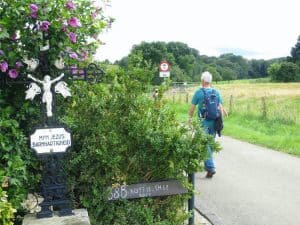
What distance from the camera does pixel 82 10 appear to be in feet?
16.9

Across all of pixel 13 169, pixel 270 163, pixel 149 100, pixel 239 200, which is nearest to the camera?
pixel 13 169

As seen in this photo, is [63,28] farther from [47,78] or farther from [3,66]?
[3,66]

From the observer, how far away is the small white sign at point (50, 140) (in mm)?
4449

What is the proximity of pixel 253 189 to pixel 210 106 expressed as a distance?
158cm

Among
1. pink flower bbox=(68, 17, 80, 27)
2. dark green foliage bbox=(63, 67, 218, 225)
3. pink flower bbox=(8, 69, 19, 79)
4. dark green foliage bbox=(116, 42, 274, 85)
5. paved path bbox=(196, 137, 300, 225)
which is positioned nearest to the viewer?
pink flower bbox=(8, 69, 19, 79)

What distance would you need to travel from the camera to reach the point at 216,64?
385 feet

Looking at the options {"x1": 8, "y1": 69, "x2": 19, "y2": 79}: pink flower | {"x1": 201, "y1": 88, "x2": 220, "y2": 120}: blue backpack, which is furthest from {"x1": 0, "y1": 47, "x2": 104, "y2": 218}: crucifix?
{"x1": 201, "y1": 88, "x2": 220, "y2": 120}: blue backpack

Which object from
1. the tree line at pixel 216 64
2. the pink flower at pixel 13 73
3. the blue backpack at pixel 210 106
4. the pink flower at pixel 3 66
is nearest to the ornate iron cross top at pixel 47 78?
the pink flower at pixel 13 73

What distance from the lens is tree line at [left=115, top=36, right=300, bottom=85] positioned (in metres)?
75.0

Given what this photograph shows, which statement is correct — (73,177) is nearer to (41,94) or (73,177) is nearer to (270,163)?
(41,94)

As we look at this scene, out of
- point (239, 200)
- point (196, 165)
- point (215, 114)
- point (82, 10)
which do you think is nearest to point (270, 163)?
point (215, 114)

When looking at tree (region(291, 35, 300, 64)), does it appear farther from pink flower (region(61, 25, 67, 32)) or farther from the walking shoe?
pink flower (region(61, 25, 67, 32))

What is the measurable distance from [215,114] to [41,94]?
4.65 metres

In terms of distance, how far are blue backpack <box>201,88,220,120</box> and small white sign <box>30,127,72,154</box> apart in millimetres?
4627
